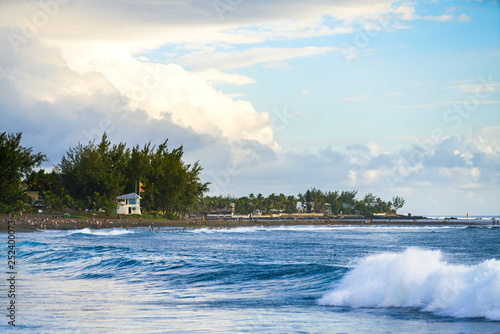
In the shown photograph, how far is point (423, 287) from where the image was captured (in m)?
15.7

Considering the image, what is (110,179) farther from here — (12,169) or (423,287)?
(423,287)

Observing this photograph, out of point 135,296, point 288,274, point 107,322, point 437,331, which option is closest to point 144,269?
point 288,274

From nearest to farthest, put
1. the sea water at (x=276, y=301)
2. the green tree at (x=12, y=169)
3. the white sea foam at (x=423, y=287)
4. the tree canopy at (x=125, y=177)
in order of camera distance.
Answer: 1. the sea water at (x=276, y=301)
2. the white sea foam at (x=423, y=287)
3. the green tree at (x=12, y=169)
4. the tree canopy at (x=125, y=177)

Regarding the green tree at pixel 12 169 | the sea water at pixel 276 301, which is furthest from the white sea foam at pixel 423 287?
the green tree at pixel 12 169

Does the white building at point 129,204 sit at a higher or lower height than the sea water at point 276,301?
higher

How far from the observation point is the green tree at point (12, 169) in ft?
277

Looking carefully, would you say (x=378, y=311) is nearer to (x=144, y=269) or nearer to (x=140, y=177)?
(x=144, y=269)

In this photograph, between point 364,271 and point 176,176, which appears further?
point 176,176

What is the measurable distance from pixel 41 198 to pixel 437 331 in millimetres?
111841

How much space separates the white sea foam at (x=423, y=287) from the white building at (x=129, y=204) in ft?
309

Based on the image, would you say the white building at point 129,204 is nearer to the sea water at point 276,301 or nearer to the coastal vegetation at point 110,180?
the coastal vegetation at point 110,180

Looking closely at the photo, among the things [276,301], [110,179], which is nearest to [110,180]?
[110,179]

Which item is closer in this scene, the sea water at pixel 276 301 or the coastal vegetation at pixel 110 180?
the sea water at pixel 276 301

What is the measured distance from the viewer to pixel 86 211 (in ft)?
345
